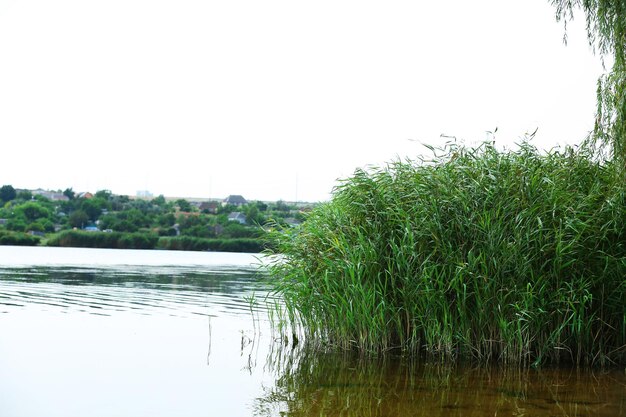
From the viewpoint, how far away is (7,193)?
81875mm

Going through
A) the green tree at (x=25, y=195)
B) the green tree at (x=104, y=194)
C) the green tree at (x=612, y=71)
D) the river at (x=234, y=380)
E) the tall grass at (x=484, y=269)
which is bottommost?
the river at (x=234, y=380)

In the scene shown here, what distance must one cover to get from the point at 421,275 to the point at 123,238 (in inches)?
2609

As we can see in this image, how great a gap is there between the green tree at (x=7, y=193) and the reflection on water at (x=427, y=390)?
77.2 metres

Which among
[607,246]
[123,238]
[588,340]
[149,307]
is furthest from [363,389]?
[123,238]

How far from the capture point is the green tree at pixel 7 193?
3189 inches

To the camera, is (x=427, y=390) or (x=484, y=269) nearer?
(x=427, y=390)

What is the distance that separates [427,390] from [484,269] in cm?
232

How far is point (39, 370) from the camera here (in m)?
10.7

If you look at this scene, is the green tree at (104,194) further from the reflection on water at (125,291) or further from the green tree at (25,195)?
the reflection on water at (125,291)

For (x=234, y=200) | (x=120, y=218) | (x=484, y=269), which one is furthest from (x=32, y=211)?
(x=484, y=269)

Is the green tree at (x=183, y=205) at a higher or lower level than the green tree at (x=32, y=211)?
higher

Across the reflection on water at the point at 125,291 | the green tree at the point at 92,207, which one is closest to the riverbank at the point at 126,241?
the green tree at the point at 92,207

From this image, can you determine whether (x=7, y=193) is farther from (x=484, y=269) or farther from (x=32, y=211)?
(x=484, y=269)

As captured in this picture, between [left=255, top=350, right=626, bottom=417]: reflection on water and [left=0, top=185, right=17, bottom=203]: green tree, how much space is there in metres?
77.2
